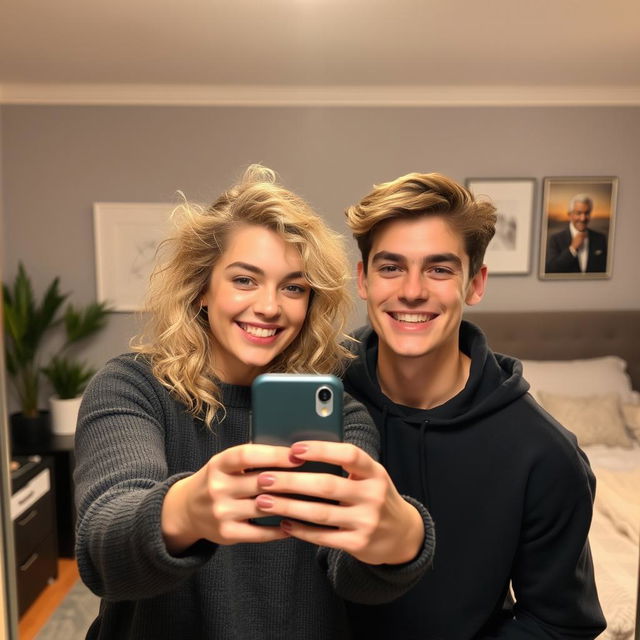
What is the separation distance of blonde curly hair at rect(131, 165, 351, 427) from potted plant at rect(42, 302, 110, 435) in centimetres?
8

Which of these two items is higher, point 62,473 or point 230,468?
point 230,468

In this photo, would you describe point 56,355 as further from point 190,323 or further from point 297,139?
point 297,139

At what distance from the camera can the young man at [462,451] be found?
17.1 inches

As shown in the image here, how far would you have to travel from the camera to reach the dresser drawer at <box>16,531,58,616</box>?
2.14 feet

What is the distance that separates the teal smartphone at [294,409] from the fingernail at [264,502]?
25 millimetres

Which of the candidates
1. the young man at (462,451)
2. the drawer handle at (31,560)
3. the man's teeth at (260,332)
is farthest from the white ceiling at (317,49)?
the drawer handle at (31,560)

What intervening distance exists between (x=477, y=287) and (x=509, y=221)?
0.06 metres

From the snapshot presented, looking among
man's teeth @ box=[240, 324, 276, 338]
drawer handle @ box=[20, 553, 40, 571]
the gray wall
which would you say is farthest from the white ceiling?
drawer handle @ box=[20, 553, 40, 571]

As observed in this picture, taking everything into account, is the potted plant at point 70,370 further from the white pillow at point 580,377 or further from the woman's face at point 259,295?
the white pillow at point 580,377

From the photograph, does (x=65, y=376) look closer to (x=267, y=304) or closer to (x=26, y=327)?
(x=26, y=327)

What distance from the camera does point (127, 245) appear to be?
0.52 metres

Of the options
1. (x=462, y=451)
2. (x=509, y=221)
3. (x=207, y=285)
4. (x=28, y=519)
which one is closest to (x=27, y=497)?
(x=28, y=519)

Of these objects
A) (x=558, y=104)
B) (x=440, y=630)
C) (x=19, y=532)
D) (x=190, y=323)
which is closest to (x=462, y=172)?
(x=558, y=104)

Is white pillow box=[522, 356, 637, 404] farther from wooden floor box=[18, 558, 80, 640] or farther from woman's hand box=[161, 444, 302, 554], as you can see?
wooden floor box=[18, 558, 80, 640]
